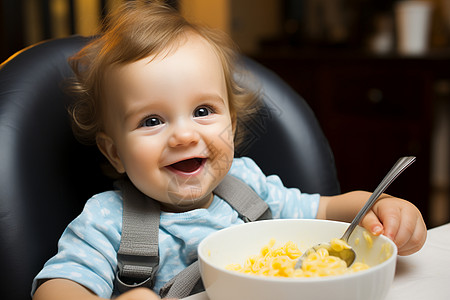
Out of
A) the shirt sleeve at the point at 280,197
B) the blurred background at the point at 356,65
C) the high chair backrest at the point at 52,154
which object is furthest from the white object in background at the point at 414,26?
the shirt sleeve at the point at 280,197

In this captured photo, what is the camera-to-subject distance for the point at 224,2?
304 cm

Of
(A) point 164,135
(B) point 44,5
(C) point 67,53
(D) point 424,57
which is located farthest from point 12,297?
(B) point 44,5

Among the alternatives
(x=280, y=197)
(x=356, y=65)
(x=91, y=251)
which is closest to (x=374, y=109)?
(x=356, y=65)

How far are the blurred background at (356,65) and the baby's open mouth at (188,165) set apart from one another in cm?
111

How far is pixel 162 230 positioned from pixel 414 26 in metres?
1.96

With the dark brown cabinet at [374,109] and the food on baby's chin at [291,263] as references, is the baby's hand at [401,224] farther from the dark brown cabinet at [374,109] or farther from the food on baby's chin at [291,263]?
the dark brown cabinet at [374,109]

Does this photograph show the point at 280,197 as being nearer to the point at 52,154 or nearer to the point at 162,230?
the point at 162,230

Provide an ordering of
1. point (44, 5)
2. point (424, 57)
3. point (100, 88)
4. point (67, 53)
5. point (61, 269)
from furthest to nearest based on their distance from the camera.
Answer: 1. point (44, 5)
2. point (424, 57)
3. point (67, 53)
4. point (100, 88)
5. point (61, 269)

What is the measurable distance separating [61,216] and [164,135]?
24 cm

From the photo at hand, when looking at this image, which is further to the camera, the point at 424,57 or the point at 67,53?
the point at 424,57

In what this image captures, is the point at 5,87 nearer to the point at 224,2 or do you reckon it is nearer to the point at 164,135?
the point at 164,135

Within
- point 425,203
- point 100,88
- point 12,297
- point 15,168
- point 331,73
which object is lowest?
point 425,203

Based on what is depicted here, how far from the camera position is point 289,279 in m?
0.44

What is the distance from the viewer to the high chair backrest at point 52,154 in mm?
755
